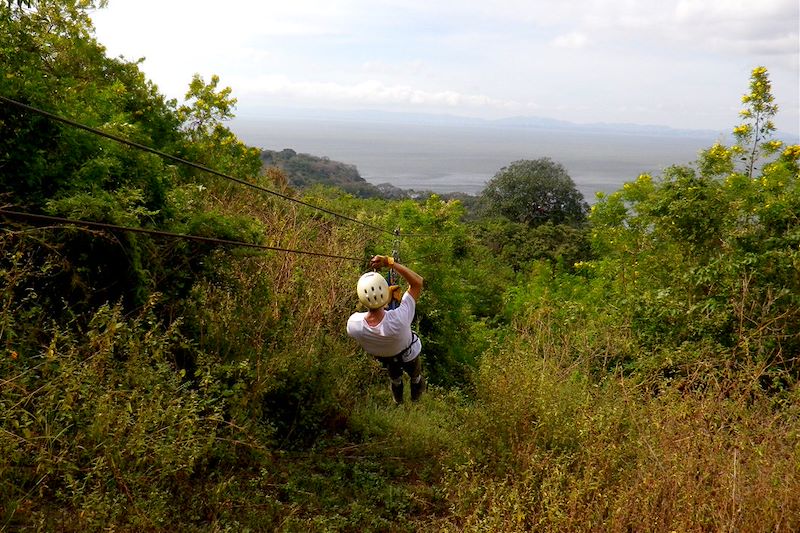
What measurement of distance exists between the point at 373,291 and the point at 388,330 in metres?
0.39

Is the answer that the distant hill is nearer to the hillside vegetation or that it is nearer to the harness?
the hillside vegetation

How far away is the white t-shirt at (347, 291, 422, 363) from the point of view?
4660 millimetres

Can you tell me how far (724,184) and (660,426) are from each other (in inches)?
249

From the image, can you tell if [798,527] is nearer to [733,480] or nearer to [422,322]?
[733,480]

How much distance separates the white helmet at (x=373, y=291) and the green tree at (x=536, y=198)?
28602mm

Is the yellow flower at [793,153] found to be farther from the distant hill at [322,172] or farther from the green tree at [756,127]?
the distant hill at [322,172]

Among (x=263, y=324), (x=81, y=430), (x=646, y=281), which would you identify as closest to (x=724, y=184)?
(x=646, y=281)

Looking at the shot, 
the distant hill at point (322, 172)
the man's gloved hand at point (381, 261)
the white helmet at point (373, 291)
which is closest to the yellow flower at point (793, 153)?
the man's gloved hand at point (381, 261)

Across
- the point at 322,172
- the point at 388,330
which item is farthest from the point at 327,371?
the point at 322,172

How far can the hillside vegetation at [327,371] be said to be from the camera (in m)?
3.32

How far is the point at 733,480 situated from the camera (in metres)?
3.31

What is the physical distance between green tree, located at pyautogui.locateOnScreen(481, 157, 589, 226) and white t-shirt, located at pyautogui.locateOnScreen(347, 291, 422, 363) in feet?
92.8

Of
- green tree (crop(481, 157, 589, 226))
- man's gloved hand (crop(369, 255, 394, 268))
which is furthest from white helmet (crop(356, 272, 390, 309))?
green tree (crop(481, 157, 589, 226))

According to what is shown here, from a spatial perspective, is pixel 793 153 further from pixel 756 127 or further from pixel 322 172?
pixel 322 172
